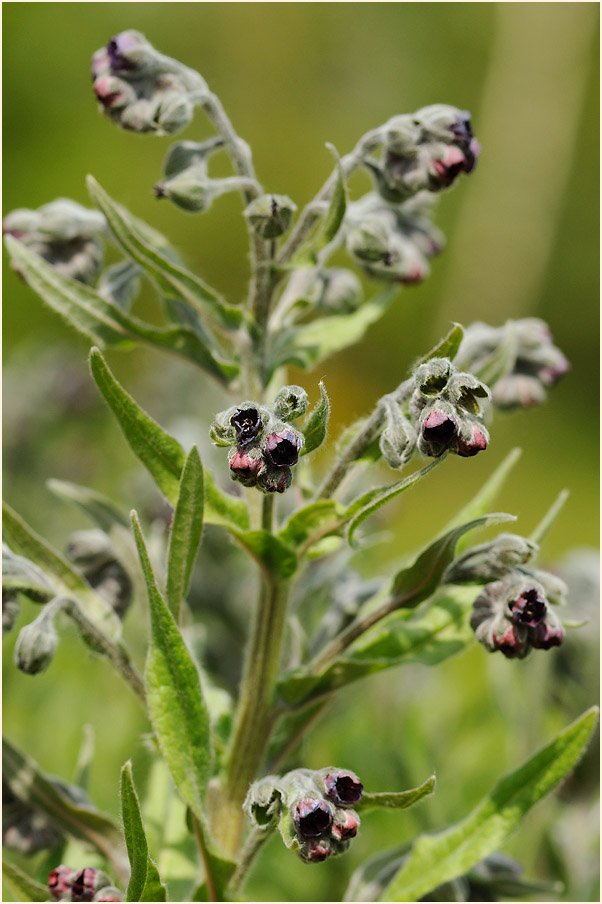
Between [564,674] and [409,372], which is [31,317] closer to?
[564,674]

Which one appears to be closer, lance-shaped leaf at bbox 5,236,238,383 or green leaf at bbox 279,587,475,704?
green leaf at bbox 279,587,475,704

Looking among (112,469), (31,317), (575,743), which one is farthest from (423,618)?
(31,317)

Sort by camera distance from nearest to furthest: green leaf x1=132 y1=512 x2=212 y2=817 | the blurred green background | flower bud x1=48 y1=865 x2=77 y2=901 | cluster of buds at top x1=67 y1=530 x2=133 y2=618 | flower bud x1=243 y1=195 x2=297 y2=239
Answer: green leaf x1=132 y1=512 x2=212 y2=817 < flower bud x1=48 y1=865 x2=77 y2=901 < flower bud x1=243 y1=195 x2=297 y2=239 < cluster of buds at top x1=67 y1=530 x2=133 y2=618 < the blurred green background

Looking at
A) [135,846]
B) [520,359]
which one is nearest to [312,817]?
[135,846]

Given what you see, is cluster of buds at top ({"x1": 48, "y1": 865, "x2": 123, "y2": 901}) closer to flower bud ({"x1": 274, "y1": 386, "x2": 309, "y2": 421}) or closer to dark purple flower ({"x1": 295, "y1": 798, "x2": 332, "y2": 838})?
dark purple flower ({"x1": 295, "y1": 798, "x2": 332, "y2": 838})

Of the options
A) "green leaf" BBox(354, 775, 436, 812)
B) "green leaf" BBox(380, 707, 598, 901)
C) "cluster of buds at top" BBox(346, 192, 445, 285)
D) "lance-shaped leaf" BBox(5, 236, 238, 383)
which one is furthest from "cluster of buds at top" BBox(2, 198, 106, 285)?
"green leaf" BBox(380, 707, 598, 901)

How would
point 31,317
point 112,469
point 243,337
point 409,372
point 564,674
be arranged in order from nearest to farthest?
point 409,372
point 243,337
point 564,674
point 112,469
point 31,317

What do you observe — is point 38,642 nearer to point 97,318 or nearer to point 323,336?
point 97,318
